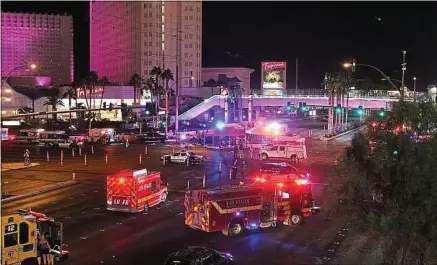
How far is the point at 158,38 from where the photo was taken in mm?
173000

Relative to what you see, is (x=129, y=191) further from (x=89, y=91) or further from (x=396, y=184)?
(x=89, y=91)

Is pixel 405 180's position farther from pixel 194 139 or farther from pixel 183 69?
pixel 183 69

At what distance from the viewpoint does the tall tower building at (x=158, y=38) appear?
563 feet

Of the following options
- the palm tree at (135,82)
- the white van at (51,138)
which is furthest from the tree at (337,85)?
the palm tree at (135,82)


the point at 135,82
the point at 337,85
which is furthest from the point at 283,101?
the point at 135,82

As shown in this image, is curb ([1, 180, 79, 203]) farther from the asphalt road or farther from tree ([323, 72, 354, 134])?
tree ([323, 72, 354, 134])

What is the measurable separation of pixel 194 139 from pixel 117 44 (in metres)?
123

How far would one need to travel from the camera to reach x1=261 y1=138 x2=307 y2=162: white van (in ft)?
168

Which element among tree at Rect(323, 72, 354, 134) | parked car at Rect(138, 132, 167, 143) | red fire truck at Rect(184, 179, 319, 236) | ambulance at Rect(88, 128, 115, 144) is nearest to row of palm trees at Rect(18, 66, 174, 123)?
tree at Rect(323, 72, 354, 134)

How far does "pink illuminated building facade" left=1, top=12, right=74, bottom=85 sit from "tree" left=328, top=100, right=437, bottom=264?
184 meters

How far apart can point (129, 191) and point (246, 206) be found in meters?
6.99

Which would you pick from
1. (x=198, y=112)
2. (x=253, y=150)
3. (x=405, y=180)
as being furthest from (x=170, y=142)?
(x=405, y=180)

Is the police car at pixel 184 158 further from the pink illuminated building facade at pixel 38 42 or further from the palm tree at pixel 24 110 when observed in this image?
the pink illuminated building facade at pixel 38 42

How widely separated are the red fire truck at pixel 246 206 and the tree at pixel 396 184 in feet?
26.1
